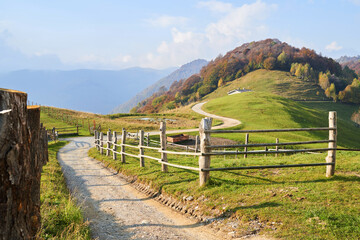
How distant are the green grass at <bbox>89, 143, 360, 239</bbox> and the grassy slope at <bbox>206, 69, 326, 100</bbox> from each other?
98512mm

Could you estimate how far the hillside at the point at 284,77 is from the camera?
106 meters

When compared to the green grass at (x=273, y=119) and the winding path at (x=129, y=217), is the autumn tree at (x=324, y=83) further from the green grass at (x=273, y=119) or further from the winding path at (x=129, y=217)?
the winding path at (x=129, y=217)

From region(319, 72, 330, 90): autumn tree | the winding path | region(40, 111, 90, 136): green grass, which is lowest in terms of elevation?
the winding path

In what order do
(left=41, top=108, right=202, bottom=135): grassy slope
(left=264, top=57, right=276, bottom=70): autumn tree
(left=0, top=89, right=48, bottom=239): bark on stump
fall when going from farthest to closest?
(left=264, top=57, right=276, bottom=70): autumn tree → (left=41, top=108, right=202, bottom=135): grassy slope → (left=0, top=89, right=48, bottom=239): bark on stump

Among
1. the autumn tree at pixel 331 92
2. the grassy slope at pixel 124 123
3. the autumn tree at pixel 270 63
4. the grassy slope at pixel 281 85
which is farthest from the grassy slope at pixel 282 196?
the autumn tree at pixel 270 63

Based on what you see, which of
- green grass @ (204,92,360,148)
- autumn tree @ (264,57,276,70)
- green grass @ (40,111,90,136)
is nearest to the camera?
green grass @ (204,92,360,148)

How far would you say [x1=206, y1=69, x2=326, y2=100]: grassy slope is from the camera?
101294 mm

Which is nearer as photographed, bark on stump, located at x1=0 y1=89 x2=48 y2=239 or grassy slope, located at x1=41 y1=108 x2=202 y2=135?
bark on stump, located at x1=0 y1=89 x2=48 y2=239

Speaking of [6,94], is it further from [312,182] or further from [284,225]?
[312,182]

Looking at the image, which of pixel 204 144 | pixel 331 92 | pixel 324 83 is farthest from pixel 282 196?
pixel 324 83

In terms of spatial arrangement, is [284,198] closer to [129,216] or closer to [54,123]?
[129,216]

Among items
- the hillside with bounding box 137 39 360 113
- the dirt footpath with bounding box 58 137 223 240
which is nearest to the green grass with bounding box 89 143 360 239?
the dirt footpath with bounding box 58 137 223 240

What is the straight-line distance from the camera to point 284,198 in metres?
6.66

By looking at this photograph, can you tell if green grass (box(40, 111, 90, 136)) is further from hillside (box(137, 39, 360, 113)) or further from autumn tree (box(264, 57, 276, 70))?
autumn tree (box(264, 57, 276, 70))
